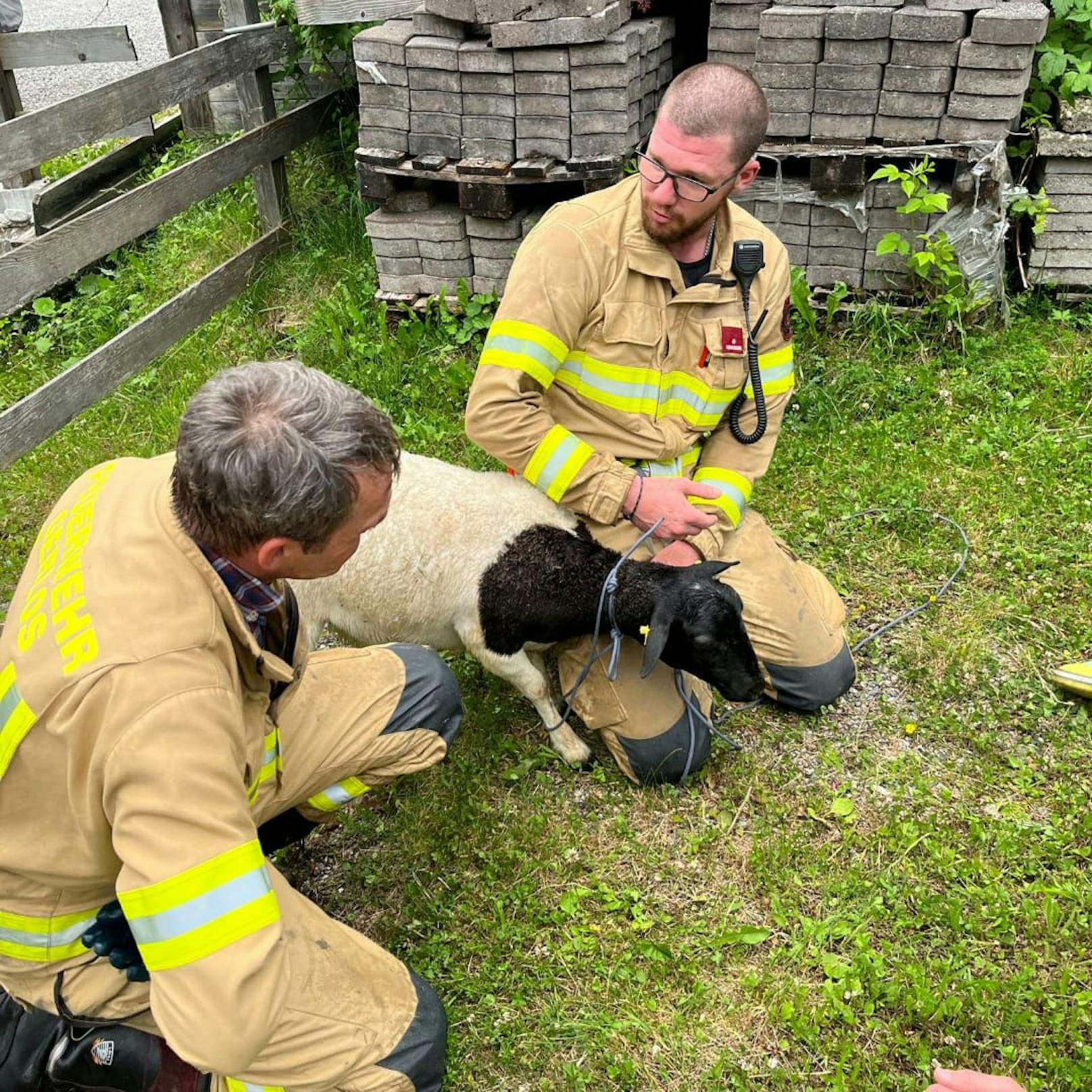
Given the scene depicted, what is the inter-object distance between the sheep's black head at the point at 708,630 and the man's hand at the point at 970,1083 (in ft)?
4.99

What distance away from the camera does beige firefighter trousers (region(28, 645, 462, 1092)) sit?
2.58 metres

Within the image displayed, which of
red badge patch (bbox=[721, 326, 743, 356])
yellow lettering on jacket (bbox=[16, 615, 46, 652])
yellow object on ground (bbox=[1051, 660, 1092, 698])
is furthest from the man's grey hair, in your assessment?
yellow object on ground (bbox=[1051, 660, 1092, 698])

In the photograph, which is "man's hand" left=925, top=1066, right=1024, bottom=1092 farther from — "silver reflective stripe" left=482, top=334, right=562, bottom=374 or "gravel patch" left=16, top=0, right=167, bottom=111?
"gravel patch" left=16, top=0, right=167, bottom=111

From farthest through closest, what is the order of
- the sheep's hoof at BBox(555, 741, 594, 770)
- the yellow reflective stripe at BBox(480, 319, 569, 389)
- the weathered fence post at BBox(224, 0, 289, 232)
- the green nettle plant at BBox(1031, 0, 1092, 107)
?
the weathered fence post at BBox(224, 0, 289, 232) → the green nettle plant at BBox(1031, 0, 1092, 107) → the sheep's hoof at BBox(555, 741, 594, 770) → the yellow reflective stripe at BBox(480, 319, 569, 389)

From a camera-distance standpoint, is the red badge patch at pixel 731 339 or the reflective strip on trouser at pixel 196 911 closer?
the reflective strip on trouser at pixel 196 911

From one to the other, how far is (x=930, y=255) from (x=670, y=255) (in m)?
2.37

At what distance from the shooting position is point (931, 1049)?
2.99 m

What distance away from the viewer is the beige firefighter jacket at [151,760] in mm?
2020

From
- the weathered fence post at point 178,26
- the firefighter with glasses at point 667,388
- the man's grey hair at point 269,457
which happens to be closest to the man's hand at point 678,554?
the firefighter with glasses at point 667,388

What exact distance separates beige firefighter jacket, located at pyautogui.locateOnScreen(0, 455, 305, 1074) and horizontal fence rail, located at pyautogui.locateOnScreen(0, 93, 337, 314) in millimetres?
3108

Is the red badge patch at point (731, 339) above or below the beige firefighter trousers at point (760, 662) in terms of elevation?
above

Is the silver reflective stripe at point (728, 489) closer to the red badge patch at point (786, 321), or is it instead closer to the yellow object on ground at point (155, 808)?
the red badge patch at point (786, 321)

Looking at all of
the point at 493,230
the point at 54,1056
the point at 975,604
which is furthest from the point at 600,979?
the point at 493,230

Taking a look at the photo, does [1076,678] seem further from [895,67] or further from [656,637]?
[895,67]
